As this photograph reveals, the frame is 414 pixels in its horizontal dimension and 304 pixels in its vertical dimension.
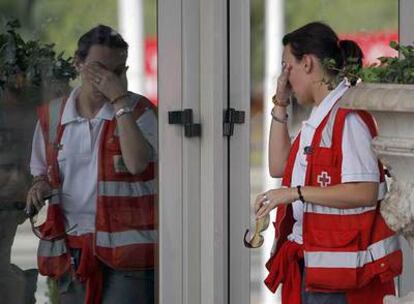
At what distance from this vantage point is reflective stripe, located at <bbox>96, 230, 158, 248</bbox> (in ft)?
17.7

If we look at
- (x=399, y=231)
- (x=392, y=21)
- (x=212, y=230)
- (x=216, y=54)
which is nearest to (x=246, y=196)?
(x=212, y=230)

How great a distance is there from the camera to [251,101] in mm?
5691

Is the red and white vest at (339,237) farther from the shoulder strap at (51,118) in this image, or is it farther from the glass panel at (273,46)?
the shoulder strap at (51,118)

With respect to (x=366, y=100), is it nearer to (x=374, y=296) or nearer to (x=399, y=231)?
(x=399, y=231)

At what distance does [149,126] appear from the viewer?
549cm

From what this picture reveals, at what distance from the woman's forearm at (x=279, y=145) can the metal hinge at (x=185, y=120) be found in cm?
62

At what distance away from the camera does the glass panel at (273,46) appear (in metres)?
5.69

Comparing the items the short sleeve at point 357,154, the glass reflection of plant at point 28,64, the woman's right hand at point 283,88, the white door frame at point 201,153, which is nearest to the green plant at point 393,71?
the short sleeve at point 357,154

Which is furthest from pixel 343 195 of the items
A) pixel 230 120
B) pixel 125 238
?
pixel 125 238

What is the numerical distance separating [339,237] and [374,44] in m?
1.65

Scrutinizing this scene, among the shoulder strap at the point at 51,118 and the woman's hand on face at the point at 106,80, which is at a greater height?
the woman's hand on face at the point at 106,80

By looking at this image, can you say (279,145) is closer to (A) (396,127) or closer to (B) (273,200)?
(B) (273,200)

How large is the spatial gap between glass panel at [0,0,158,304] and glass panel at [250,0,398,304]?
0.48 metres

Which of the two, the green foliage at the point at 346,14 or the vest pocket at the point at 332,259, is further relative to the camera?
the green foliage at the point at 346,14
